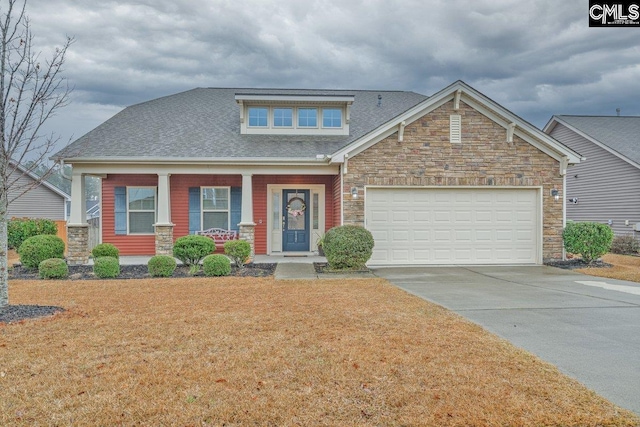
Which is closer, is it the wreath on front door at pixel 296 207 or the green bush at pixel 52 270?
the green bush at pixel 52 270

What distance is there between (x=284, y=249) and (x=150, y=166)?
5250 mm

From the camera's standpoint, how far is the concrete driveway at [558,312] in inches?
151

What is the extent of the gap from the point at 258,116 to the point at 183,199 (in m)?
3.98

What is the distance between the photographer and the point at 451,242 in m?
11.8

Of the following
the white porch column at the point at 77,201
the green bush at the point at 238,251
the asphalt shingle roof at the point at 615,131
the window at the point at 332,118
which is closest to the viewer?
the green bush at the point at 238,251

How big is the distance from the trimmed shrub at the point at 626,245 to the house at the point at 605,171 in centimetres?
37

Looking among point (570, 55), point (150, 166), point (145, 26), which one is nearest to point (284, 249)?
point (150, 166)

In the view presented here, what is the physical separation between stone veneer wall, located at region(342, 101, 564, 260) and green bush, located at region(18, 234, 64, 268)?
27.3ft

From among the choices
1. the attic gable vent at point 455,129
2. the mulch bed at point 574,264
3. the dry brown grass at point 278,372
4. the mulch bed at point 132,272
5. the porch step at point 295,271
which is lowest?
the mulch bed at point 132,272

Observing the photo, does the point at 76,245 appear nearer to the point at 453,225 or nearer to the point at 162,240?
the point at 162,240

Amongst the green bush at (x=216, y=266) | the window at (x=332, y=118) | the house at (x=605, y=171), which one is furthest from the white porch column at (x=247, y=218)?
the house at (x=605, y=171)

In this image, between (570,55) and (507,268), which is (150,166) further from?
(570,55)

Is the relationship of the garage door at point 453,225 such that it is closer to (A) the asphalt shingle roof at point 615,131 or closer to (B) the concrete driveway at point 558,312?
(B) the concrete driveway at point 558,312

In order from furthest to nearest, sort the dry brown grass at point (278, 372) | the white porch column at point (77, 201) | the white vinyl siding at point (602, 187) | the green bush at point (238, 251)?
1. the white vinyl siding at point (602, 187)
2. the white porch column at point (77, 201)
3. the green bush at point (238, 251)
4. the dry brown grass at point (278, 372)
